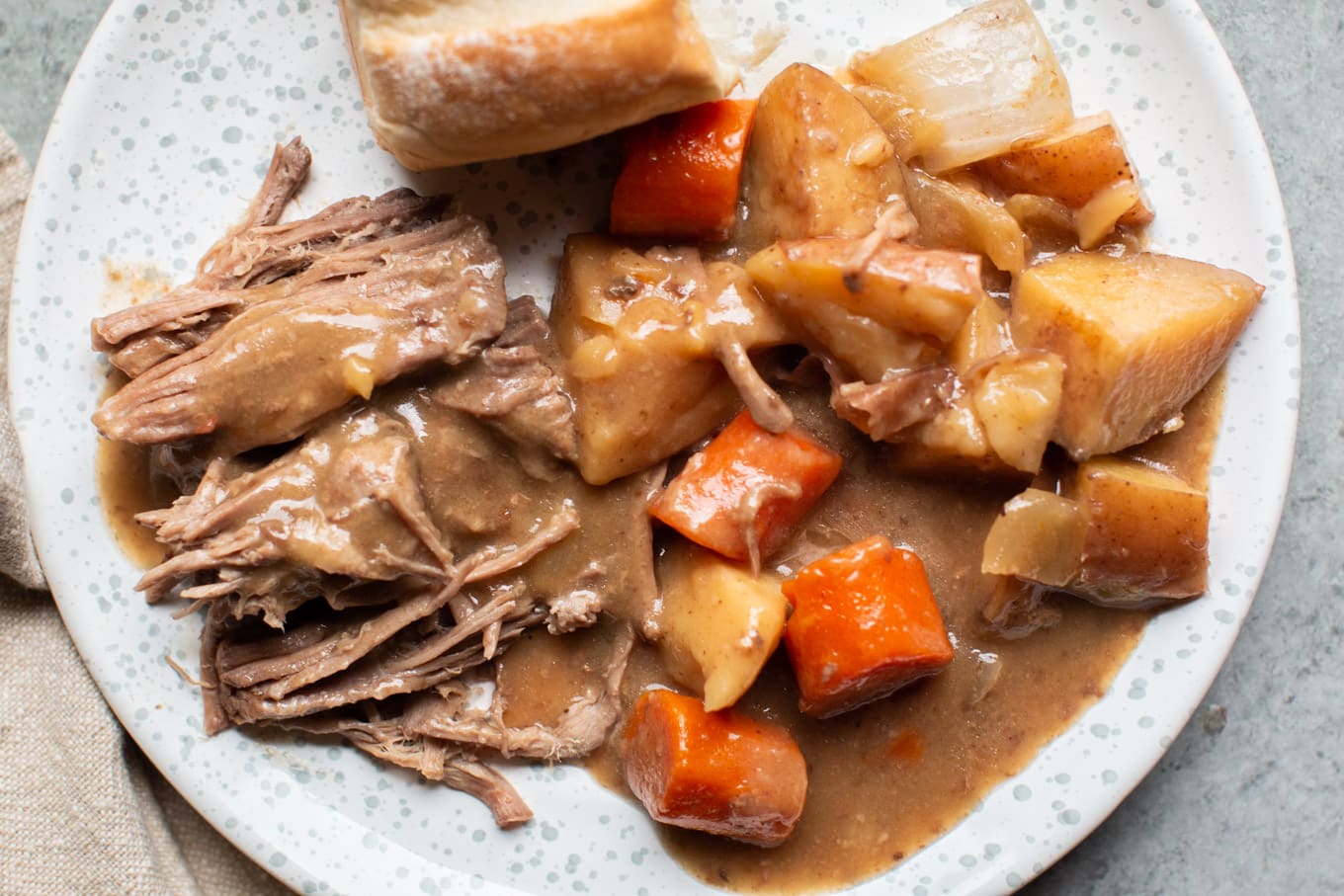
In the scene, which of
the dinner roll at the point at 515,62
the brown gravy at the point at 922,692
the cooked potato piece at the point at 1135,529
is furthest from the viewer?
the brown gravy at the point at 922,692

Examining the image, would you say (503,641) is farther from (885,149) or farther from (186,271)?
(885,149)

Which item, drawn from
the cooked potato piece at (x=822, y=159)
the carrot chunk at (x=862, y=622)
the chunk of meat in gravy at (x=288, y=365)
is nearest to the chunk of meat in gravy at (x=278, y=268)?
the chunk of meat in gravy at (x=288, y=365)

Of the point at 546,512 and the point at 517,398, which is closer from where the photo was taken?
the point at 517,398

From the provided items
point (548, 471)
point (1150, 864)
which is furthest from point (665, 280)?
point (1150, 864)

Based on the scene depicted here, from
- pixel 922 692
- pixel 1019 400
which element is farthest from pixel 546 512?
pixel 1019 400

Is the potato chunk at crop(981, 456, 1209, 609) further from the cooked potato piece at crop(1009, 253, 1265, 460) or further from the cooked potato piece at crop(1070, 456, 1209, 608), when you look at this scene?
the cooked potato piece at crop(1009, 253, 1265, 460)

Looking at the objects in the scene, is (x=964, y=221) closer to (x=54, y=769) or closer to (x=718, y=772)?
(x=718, y=772)

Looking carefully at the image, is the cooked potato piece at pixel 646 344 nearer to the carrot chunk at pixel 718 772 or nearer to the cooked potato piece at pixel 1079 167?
the carrot chunk at pixel 718 772
